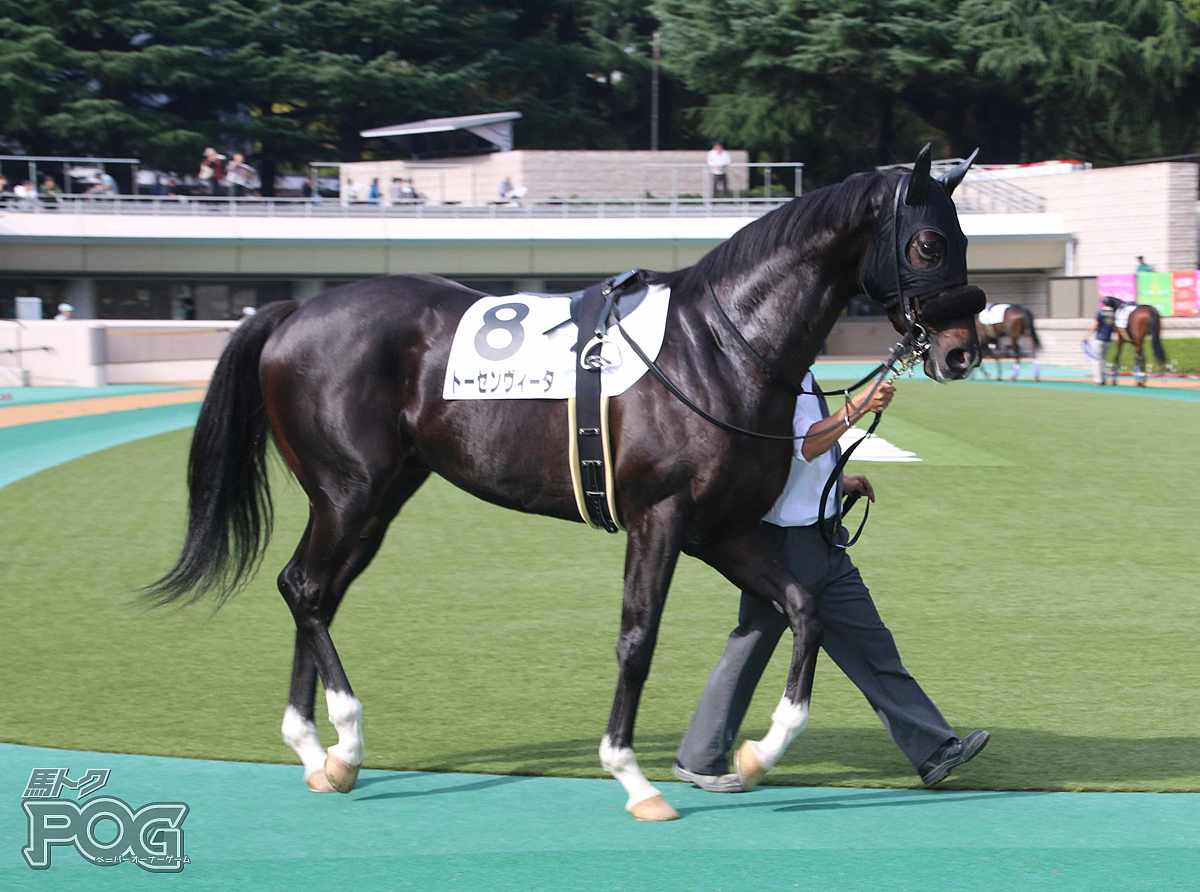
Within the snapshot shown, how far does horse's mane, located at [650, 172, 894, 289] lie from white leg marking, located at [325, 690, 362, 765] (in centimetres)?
157

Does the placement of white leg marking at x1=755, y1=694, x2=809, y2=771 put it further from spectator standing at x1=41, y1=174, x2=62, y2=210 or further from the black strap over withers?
spectator standing at x1=41, y1=174, x2=62, y2=210

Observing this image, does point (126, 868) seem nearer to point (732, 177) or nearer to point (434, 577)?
point (434, 577)

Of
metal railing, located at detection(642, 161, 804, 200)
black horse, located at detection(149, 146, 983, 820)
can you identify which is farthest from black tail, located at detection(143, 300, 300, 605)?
metal railing, located at detection(642, 161, 804, 200)

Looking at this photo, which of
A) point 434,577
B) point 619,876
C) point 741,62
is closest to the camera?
point 619,876

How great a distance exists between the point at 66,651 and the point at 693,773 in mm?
2974

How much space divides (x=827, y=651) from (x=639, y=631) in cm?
63

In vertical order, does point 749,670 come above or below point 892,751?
above

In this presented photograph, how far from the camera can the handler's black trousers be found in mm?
3828

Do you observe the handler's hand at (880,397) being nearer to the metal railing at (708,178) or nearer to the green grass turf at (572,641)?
the green grass turf at (572,641)

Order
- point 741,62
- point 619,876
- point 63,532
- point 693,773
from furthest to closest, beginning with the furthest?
point 741,62 → point 63,532 → point 693,773 → point 619,876

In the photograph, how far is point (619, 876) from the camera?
3.12 metres

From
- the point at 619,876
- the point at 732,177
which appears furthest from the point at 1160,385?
the point at 619,876

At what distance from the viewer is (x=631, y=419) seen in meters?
3.66

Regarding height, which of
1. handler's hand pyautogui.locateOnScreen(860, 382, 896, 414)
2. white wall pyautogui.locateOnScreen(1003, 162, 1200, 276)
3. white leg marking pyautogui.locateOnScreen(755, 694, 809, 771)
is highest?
white wall pyautogui.locateOnScreen(1003, 162, 1200, 276)
